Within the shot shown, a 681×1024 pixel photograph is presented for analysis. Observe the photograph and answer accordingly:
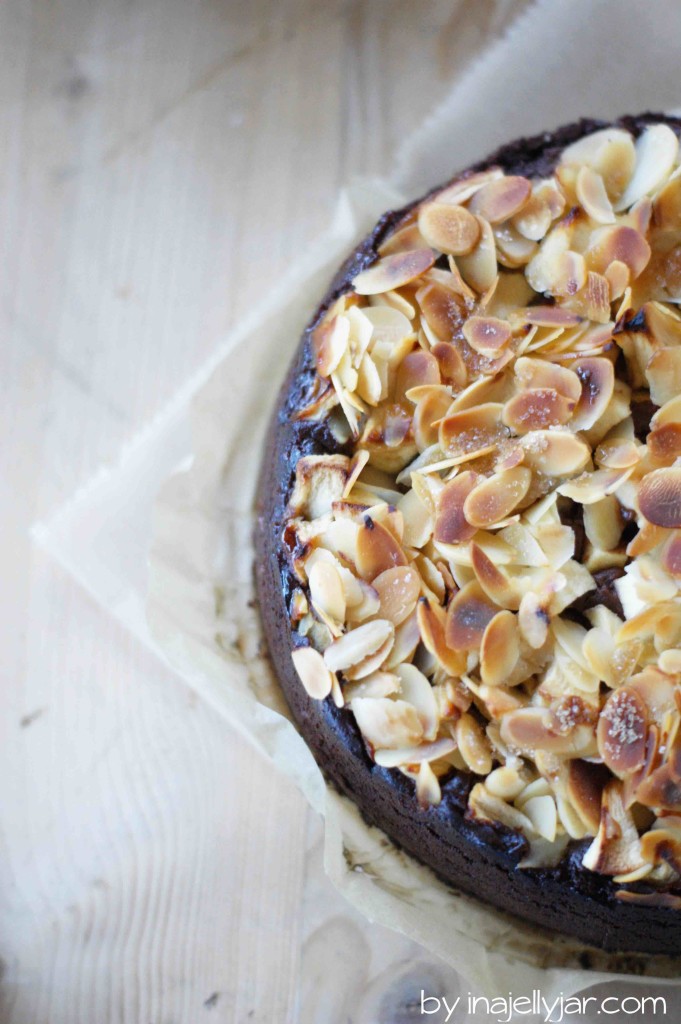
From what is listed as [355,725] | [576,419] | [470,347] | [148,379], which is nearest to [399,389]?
[470,347]

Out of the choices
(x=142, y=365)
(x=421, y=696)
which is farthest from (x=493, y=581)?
(x=142, y=365)

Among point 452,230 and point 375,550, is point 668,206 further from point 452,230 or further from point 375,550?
point 375,550

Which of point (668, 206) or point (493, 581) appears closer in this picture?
point (493, 581)

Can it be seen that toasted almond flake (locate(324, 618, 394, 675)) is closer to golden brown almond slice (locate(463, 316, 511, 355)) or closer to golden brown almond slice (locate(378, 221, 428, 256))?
golden brown almond slice (locate(463, 316, 511, 355))

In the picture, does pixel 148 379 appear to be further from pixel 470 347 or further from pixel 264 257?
pixel 470 347

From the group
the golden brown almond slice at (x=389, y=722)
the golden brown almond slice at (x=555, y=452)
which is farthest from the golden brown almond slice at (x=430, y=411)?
the golden brown almond slice at (x=389, y=722)

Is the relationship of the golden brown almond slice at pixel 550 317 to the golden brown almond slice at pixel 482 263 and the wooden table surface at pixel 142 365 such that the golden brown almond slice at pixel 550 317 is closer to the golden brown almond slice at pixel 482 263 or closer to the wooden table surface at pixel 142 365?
the golden brown almond slice at pixel 482 263

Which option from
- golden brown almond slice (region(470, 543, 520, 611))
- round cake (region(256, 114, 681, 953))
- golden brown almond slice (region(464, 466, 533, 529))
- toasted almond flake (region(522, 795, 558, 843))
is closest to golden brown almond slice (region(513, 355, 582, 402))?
round cake (region(256, 114, 681, 953))
